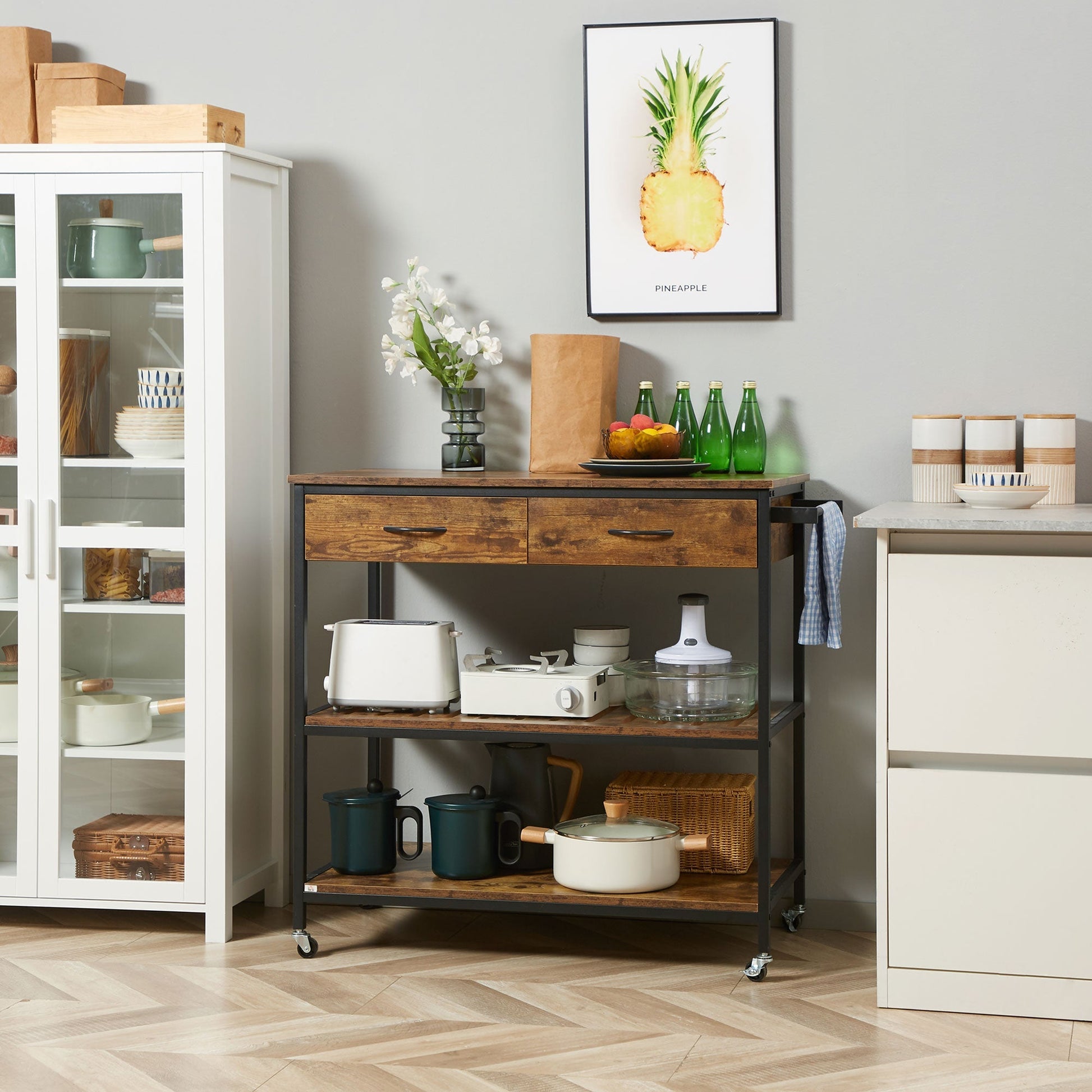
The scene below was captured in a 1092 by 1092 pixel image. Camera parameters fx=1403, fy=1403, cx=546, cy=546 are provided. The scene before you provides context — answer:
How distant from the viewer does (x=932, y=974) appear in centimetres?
261

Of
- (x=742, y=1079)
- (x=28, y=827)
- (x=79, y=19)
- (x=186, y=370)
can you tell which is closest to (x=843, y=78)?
(x=186, y=370)

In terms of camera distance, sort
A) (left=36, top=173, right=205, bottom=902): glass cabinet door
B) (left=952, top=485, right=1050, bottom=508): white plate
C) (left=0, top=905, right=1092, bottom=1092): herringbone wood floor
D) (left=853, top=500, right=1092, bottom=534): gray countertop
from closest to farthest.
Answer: (left=0, top=905, right=1092, bottom=1092): herringbone wood floor < (left=853, top=500, right=1092, bottom=534): gray countertop < (left=952, top=485, right=1050, bottom=508): white plate < (left=36, top=173, right=205, bottom=902): glass cabinet door

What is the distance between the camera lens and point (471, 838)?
2.93 metres

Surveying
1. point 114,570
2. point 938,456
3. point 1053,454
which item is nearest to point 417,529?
point 114,570

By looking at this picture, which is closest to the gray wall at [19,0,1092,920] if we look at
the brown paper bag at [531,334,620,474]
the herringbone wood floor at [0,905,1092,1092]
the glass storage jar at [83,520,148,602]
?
the brown paper bag at [531,334,620,474]

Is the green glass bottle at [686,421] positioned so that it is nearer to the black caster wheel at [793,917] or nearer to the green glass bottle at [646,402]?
the green glass bottle at [646,402]

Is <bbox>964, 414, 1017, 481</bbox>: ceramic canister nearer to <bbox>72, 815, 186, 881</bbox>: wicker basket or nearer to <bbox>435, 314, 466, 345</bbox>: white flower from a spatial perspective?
<bbox>435, 314, 466, 345</bbox>: white flower

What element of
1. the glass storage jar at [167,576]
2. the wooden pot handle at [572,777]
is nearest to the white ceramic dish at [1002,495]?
the wooden pot handle at [572,777]

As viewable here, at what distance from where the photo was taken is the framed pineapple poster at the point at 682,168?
122 inches

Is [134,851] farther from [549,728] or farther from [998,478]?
[998,478]

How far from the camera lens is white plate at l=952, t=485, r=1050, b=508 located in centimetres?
267

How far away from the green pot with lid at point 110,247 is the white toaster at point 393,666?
0.89 metres

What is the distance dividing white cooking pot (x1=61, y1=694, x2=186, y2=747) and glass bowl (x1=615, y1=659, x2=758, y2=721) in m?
1.08

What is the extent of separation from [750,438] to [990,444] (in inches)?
19.7
